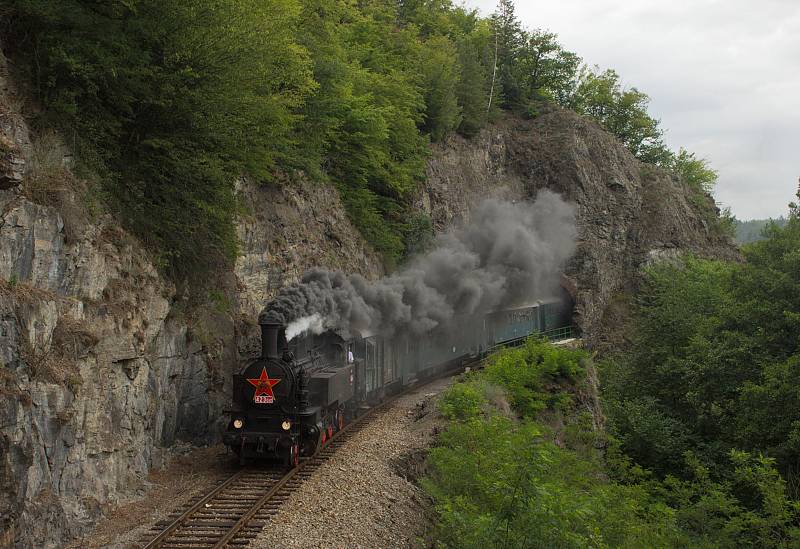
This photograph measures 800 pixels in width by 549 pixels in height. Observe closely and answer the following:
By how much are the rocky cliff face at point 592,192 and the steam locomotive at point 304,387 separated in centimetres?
2055

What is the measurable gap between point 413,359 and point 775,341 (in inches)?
500

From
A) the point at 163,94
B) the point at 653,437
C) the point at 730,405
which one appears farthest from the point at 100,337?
the point at 730,405

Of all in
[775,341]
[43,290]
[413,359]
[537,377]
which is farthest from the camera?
[413,359]

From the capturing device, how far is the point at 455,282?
2720cm

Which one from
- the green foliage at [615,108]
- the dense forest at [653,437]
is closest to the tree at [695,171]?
the green foliage at [615,108]

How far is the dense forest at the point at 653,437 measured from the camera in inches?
418

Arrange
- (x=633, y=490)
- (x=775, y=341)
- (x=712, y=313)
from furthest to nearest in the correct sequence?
1. (x=712, y=313)
2. (x=775, y=341)
3. (x=633, y=490)

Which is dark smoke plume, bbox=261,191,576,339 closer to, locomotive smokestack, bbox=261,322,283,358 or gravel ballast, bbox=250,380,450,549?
locomotive smokestack, bbox=261,322,283,358

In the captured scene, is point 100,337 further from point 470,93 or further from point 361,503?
point 470,93

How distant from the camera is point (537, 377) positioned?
73.4 ft

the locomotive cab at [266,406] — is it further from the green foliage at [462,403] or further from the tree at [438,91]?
the tree at [438,91]

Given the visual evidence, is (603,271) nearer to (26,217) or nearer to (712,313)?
(712,313)

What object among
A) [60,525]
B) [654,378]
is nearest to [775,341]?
[654,378]

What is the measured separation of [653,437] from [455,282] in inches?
385
